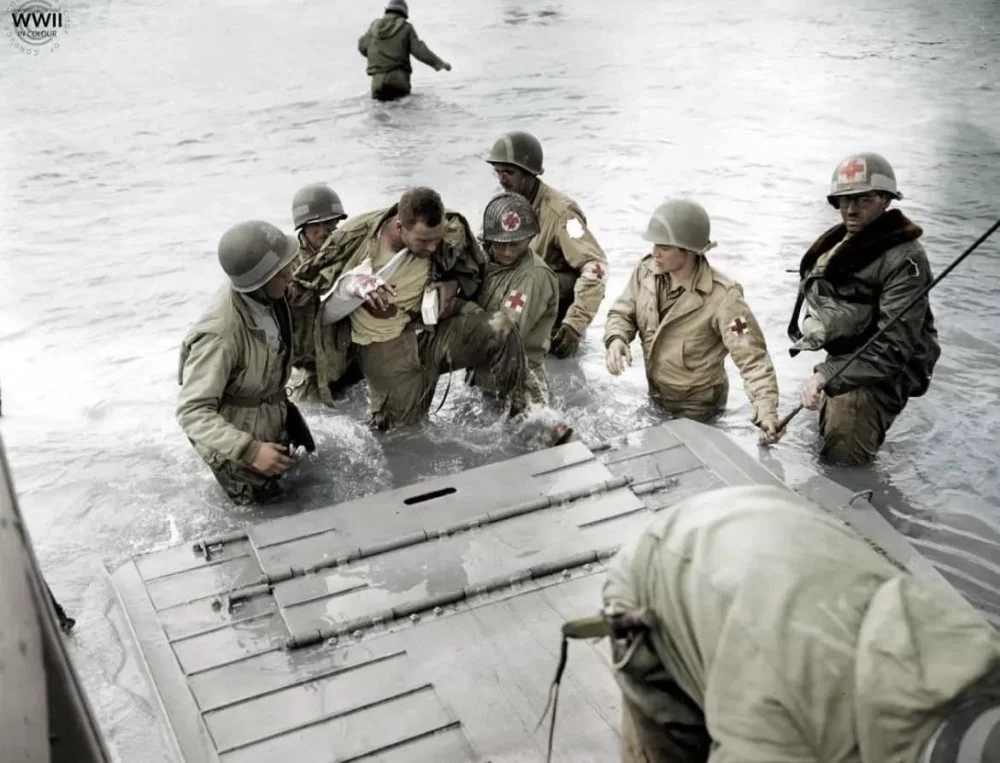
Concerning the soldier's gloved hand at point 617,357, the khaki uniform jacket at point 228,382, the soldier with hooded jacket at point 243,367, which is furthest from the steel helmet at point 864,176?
the khaki uniform jacket at point 228,382

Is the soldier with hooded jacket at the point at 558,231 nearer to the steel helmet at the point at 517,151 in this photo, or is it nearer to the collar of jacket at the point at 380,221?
the steel helmet at the point at 517,151

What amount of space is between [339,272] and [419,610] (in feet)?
7.50

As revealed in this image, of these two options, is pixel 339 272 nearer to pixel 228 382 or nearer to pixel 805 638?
pixel 228 382

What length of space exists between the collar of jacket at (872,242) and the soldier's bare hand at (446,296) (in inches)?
74.2

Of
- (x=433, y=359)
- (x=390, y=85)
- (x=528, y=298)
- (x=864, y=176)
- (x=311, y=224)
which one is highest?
(x=864, y=176)

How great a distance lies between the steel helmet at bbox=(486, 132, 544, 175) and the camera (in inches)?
259

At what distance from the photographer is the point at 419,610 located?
399 centimetres

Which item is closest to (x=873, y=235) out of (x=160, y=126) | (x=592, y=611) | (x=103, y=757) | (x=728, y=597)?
(x=592, y=611)

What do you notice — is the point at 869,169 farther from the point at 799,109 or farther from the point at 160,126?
the point at 160,126

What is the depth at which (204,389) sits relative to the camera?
16.1 ft

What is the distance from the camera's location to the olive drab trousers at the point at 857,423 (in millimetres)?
5543

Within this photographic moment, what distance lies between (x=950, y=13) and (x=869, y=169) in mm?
13820

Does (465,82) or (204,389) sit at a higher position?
(204,389)

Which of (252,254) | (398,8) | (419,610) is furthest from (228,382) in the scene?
(398,8)
